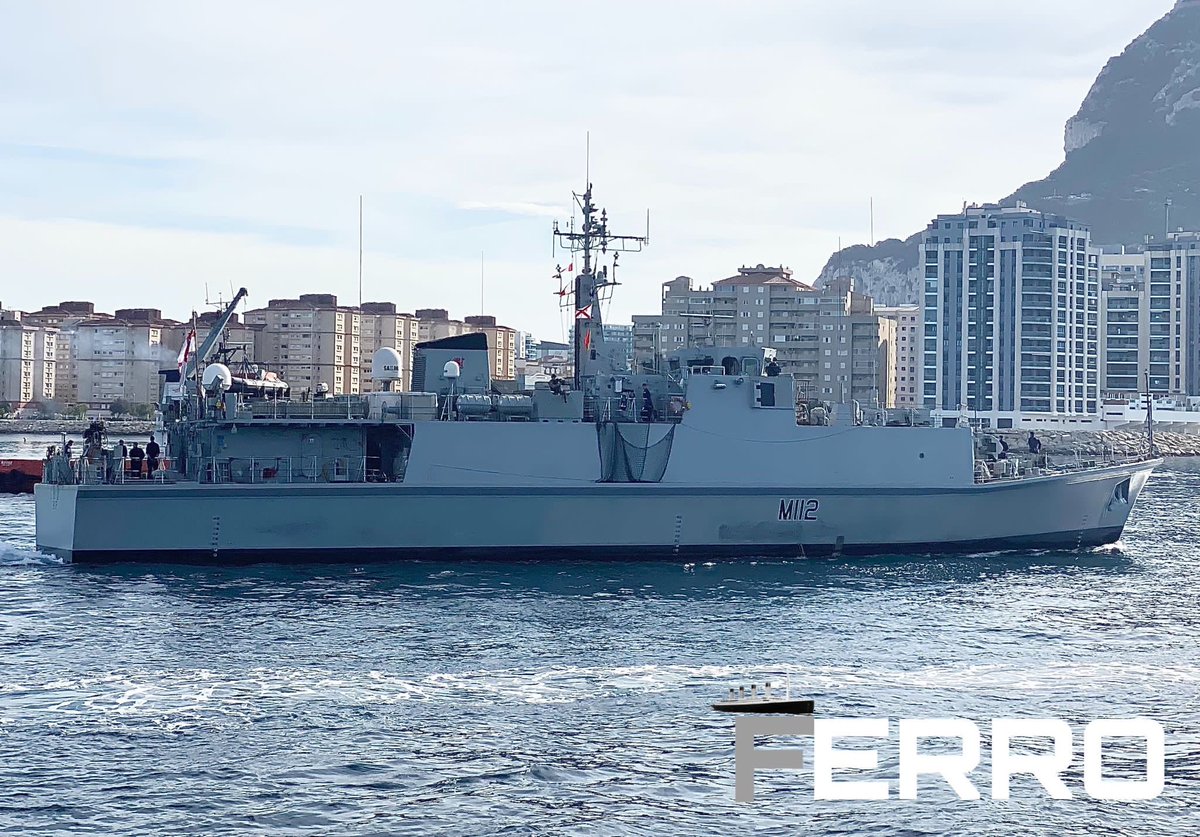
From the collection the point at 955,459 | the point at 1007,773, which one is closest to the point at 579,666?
the point at 1007,773

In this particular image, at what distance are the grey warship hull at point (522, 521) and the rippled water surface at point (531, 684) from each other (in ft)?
1.41

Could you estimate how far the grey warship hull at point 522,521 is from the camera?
79.7ft

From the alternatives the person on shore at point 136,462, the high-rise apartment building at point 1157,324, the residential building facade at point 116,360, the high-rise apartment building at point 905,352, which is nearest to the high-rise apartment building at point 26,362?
the residential building facade at point 116,360

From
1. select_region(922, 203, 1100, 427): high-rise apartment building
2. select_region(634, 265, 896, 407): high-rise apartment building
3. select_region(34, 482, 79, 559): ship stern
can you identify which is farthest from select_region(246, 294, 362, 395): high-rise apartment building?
select_region(34, 482, 79, 559): ship stern

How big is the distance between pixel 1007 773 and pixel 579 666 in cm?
577

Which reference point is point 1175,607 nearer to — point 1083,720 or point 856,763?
point 1083,720

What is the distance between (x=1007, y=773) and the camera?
1291 cm

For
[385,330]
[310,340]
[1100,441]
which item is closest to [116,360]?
[310,340]

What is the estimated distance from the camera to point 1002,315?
97750 mm

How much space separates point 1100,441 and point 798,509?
62.7 m

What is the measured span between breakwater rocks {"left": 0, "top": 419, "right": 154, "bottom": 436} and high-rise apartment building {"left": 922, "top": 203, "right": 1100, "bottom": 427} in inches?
2204

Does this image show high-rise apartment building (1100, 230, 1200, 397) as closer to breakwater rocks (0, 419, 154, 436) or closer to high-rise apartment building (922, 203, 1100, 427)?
high-rise apartment building (922, 203, 1100, 427)

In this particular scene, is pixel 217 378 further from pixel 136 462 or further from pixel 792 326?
pixel 792 326

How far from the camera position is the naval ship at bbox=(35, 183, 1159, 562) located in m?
24.5
